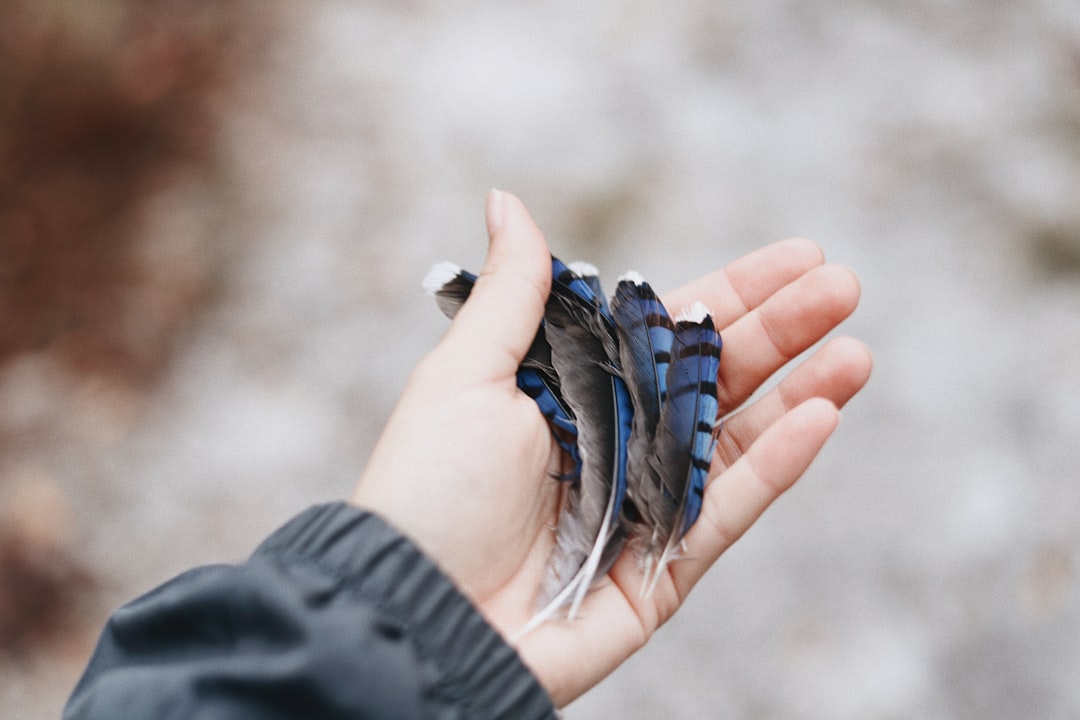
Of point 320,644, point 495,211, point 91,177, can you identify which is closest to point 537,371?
point 495,211

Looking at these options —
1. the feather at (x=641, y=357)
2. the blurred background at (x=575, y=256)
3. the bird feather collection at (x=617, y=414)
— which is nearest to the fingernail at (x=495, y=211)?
the bird feather collection at (x=617, y=414)

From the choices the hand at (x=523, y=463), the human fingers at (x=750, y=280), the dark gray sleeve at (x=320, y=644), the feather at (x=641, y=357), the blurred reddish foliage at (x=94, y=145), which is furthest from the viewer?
the blurred reddish foliage at (x=94, y=145)

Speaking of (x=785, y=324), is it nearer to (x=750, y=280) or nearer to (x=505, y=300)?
(x=750, y=280)

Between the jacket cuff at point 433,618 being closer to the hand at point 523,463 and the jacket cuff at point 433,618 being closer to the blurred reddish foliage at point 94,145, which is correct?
the hand at point 523,463

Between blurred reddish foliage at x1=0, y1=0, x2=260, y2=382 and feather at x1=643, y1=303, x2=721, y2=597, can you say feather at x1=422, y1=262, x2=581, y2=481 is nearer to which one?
feather at x1=643, y1=303, x2=721, y2=597

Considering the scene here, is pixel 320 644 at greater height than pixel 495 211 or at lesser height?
lesser

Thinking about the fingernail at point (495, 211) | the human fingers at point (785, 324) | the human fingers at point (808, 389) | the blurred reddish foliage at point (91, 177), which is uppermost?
the blurred reddish foliage at point (91, 177)

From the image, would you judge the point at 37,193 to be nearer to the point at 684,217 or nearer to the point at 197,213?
the point at 197,213
